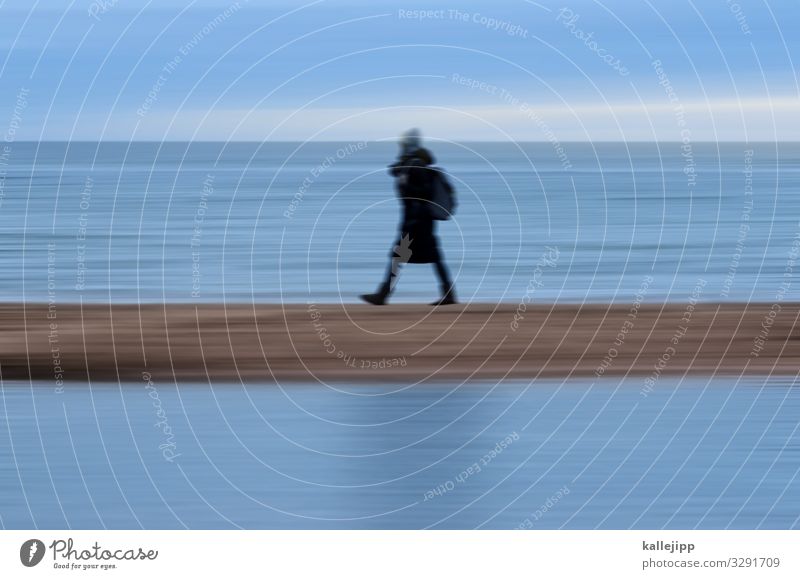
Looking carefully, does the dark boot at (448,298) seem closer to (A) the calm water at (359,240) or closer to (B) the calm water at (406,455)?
(A) the calm water at (359,240)

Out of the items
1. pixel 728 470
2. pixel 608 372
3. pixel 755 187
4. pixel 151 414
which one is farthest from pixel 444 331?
pixel 755 187

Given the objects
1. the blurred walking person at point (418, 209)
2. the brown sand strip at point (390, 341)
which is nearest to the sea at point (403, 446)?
the brown sand strip at point (390, 341)

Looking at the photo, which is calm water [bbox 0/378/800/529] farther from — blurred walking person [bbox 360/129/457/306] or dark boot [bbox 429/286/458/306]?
blurred walking person [bbox 360/129/457/306]

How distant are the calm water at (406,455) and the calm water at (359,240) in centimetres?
230

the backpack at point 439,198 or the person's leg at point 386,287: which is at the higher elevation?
the backpack at point 439,198

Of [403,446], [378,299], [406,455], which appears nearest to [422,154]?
[378,299]

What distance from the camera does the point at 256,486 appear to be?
22.5ft

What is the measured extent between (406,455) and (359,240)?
48.5 feet

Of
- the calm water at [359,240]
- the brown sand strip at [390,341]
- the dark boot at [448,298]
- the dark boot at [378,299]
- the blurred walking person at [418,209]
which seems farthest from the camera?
the calm water at [359,240]

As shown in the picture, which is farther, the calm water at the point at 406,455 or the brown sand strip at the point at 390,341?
the brown sand strip at the point at 390,341

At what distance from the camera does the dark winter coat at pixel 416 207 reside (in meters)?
12.4

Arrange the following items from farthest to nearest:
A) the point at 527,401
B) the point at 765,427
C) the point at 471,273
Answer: the point at 471,273
the point at 527,401
the point at 765,427

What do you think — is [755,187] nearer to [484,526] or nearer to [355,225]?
[355,225]

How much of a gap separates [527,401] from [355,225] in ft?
54.6
